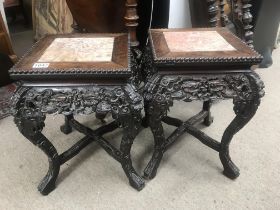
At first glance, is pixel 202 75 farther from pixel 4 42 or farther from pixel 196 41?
pixel 4 42

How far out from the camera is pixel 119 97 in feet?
2.94

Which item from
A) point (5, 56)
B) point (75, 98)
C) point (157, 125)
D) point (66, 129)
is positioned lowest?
point (66, 129)

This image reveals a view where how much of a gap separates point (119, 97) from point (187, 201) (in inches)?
19.8

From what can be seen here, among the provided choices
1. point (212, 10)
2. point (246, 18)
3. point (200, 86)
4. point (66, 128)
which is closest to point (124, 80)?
point (200, 86)

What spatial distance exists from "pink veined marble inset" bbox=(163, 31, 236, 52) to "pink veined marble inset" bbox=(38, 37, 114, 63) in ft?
0.75

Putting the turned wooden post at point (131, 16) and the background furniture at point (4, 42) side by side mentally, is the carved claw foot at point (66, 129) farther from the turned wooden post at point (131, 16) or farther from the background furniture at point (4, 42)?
the background furniture at point (4, 42)

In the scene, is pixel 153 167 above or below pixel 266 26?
below

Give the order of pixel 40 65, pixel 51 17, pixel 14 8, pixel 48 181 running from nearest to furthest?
pixel 40 65
pixel 48 181
pixel 51 17
pixel 14 8

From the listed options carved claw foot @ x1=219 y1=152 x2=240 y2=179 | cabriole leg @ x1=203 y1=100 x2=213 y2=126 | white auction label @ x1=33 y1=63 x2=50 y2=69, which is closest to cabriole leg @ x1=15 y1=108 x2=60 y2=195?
white auction label @ x1=33 y1=63 x2=50 y2=69

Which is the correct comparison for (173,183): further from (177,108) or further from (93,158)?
(177,108)

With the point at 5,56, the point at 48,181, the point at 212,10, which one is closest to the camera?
the point at 48,181

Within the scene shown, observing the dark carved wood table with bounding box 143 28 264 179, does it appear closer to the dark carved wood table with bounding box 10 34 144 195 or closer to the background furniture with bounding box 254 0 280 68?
the dark carved wood table with bounding box 10 34 144 195

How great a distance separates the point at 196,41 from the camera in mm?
1037

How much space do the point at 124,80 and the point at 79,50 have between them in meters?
0.21
